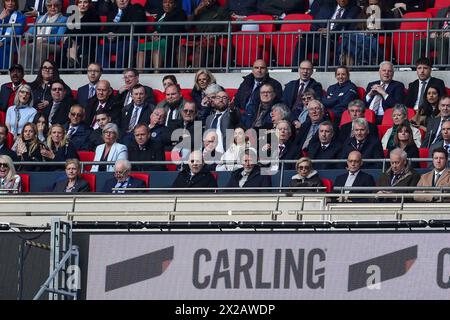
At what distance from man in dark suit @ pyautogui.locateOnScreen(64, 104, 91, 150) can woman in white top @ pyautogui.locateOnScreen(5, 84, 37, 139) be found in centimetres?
69

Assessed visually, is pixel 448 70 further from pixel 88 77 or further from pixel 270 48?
pixel 88 77

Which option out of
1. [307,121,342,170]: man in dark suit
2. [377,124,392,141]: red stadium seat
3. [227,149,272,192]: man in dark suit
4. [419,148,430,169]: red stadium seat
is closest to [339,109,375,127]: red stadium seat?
[377,124,392,141]: red stadium seat

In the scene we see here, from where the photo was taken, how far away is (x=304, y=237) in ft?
59.5

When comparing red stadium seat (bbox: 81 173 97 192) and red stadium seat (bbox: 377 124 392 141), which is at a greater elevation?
red stadium seat (bbox: 377 124 392 141)

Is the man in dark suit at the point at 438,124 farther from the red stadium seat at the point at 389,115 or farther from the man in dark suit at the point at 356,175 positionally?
the man in dark suit at the point at 356,175

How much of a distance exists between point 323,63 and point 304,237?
5.37 m

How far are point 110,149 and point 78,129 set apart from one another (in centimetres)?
103

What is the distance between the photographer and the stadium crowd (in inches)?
784

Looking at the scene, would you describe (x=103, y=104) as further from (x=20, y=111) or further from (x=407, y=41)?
(x=407, y=41)

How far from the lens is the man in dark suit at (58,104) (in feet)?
74.1

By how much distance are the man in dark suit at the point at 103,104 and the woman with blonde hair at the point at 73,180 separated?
1780 millimetres

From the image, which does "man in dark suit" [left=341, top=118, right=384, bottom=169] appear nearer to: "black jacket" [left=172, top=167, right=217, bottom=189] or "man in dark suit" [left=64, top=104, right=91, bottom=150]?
"black jacket" [left=172, top=167, right=217, bottom=189]
